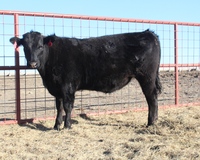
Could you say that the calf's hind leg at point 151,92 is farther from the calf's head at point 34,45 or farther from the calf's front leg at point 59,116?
the calf's head at point 34,45

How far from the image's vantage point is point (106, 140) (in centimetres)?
605

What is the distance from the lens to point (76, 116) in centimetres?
846

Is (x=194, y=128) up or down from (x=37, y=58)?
down

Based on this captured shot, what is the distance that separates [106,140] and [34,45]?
2.39 m

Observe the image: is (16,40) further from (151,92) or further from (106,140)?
(151,92)

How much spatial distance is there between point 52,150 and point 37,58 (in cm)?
216

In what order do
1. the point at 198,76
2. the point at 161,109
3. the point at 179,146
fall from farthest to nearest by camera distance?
the point at 198,76, the point at 161,109, the point at 179,146

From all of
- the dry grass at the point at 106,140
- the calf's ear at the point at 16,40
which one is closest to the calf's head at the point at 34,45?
the calf's ear at the point at 16,40

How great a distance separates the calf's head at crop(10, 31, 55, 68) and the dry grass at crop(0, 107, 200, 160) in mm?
1413

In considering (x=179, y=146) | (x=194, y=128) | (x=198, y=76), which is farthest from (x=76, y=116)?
(x=198, y=76)

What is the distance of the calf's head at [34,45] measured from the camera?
6.86m

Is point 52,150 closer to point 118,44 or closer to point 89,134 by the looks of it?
point 89,134

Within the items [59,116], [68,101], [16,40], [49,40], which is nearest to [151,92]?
[68,101]

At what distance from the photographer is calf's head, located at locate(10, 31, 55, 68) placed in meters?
6.86
